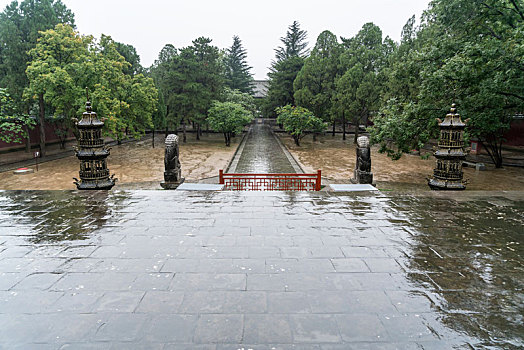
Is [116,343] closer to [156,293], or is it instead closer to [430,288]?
[156,293]

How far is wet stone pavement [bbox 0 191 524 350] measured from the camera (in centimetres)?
304

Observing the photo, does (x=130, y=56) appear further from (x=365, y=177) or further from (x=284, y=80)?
(x=365, y=177)

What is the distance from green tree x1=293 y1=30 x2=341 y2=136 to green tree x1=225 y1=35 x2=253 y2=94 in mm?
18756

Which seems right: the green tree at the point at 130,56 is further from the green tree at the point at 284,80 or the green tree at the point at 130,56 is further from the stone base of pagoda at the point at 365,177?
the stone base of pagoda at the point at 365,177

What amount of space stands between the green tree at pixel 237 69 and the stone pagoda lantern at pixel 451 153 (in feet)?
140

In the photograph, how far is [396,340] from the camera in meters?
2.97

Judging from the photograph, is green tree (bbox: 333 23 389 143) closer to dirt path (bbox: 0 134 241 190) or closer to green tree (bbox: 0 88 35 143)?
dirt path (bbox: 0 134 241 190)

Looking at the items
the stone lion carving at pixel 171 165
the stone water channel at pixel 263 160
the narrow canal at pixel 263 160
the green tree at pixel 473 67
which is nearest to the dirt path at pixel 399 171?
the stone water channel at pixel 263 160

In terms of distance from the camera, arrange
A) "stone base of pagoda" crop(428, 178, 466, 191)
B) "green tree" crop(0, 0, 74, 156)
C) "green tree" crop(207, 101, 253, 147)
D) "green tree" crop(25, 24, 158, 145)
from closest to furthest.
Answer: "stone base of pagoda" crop(428, 178, 466, 191), "green tree" crop(25, 24, 158, 145), "green tree" crop(0, 0, 74, 156), "green tree" crop(207, 101, 253, 147)

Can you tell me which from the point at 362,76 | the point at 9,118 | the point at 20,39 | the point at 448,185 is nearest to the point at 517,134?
the point at 362,76

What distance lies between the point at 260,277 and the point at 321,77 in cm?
3123

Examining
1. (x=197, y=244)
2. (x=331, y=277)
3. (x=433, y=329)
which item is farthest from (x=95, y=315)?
(x=433, y=329)

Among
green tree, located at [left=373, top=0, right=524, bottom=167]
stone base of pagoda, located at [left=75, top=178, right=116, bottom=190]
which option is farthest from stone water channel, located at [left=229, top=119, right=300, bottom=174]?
stone base of pagoda, located at [left=75, top=178, right=116, bottom=190]

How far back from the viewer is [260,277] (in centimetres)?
407
